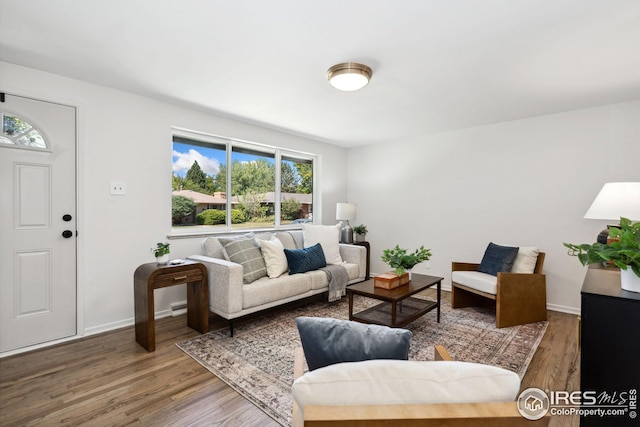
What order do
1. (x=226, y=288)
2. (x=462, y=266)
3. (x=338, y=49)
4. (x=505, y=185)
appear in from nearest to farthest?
(x=338, y=49)
(x=226, y=288)
(x=462, y=266)
(x=505, y=185)

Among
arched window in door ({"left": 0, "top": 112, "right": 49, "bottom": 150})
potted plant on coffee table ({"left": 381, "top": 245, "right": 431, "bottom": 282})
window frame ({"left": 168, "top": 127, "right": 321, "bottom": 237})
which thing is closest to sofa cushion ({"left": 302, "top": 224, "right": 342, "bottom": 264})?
window frame ({"left": 168, "top": 127, "right": 321, "bottom": 237})

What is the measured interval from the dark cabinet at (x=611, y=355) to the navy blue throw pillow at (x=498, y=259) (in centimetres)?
217

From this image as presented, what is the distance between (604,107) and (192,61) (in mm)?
4265

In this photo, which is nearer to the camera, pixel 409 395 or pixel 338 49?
pixel 409 395

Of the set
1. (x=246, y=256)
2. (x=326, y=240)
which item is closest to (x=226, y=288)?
(x=246, y=256)

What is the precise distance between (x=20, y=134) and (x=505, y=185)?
16.8ft

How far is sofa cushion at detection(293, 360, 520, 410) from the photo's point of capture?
76 centimetres

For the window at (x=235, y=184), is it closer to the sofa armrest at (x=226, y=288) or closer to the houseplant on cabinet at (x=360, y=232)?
the houseplant on cabinet at (x=360, y=232)

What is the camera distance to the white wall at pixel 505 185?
3.38m

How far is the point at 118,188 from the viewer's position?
117 inches

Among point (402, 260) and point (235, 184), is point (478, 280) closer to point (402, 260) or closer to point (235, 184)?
point (402, 260)

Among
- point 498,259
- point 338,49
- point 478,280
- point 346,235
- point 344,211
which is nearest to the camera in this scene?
point 338,49

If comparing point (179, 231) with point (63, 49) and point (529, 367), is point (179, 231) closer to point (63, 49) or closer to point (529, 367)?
point (63, 49)

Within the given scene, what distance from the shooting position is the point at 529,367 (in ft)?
7.42
